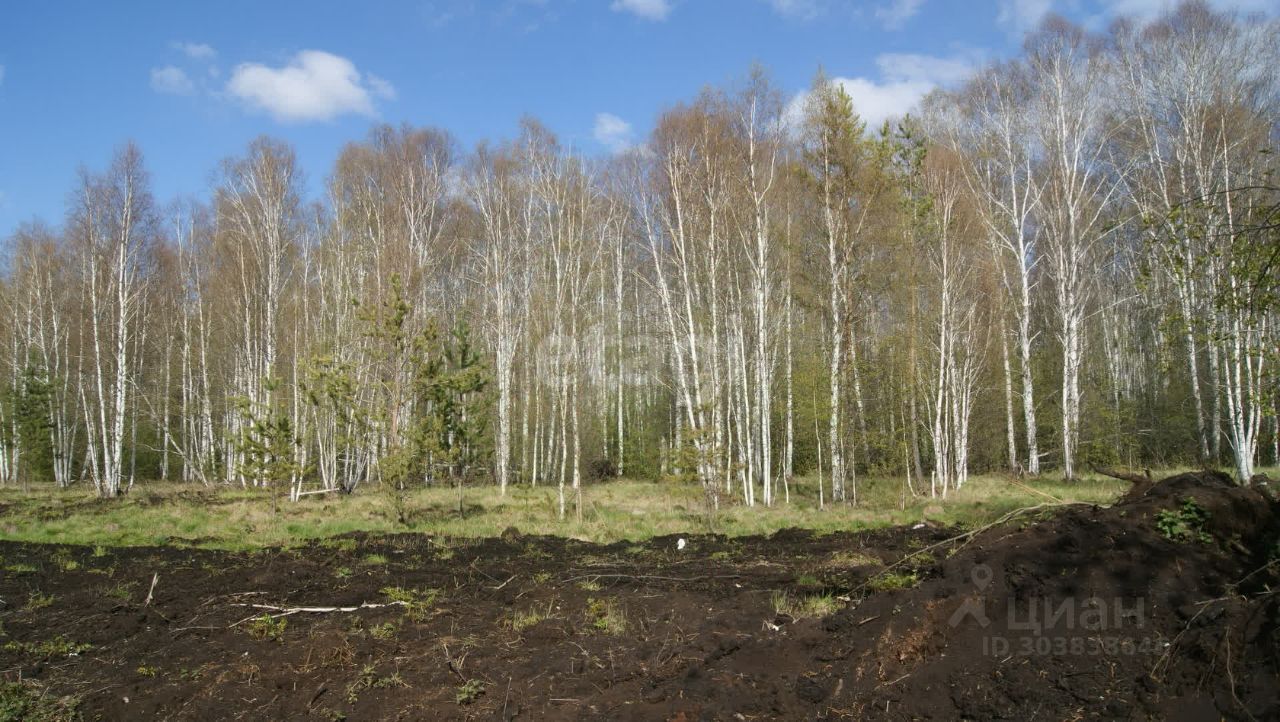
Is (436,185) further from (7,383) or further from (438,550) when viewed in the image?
(7,383)

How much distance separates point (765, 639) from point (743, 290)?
64.2 feet

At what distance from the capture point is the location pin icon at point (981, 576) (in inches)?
189

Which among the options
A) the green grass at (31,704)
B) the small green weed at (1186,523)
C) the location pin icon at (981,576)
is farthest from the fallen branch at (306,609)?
the small green weed at (1186,523)

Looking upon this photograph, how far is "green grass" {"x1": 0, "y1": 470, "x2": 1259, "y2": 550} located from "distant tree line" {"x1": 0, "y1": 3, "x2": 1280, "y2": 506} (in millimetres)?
977

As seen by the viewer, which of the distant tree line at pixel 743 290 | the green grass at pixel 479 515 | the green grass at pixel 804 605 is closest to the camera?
the green grass at pixel 804 605

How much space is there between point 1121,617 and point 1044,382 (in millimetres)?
24247

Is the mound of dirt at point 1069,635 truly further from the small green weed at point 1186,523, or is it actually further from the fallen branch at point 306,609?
the fallen branch at point 306,609

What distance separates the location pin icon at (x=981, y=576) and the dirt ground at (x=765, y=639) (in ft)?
0.06

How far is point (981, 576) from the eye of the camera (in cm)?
489

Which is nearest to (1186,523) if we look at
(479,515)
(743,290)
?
(479,515)

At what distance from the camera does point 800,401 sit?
20828mm

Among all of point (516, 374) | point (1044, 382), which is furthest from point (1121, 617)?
point (516, 374)

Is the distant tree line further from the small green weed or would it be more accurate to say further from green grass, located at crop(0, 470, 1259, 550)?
the small green weed

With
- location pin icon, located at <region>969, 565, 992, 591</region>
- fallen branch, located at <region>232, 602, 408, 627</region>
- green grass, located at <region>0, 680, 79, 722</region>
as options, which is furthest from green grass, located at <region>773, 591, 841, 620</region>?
green grass, located at <region>0, 680, 79, 722</region>
